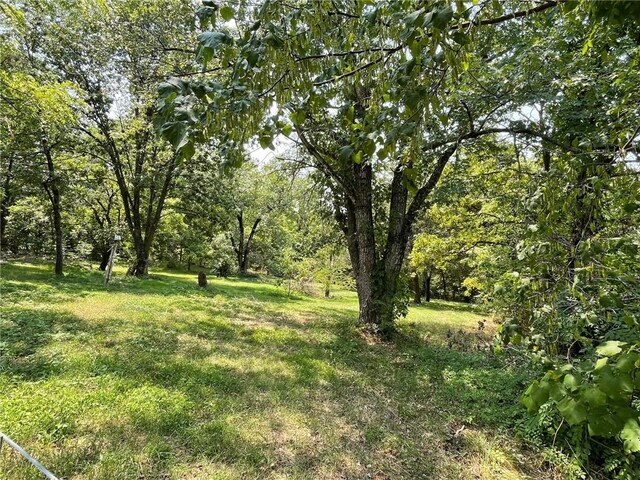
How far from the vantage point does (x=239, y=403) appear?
11.9 feet

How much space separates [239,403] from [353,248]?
4.30 m

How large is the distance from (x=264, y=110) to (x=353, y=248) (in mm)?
6115

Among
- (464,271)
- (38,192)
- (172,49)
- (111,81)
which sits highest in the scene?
(111,81)

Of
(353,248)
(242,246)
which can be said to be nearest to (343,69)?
(353,248)

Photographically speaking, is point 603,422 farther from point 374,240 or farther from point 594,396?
point 374,240

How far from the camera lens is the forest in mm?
1208

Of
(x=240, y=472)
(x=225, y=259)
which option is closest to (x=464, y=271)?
(x=225, y=259)

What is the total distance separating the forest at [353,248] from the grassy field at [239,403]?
27 millimetres

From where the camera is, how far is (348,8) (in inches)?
60.1

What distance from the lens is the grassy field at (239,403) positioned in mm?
2699

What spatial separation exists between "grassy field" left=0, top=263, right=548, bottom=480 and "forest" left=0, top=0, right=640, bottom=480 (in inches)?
1.1

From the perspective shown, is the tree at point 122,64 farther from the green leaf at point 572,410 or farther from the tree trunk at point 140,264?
the green leaf at point 572,410

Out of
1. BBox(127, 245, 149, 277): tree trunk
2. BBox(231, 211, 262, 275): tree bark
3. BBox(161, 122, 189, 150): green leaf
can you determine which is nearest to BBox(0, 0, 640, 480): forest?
BBox(161, 122, 189, 150): green leaf

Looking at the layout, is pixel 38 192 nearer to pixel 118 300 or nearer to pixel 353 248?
pixel 118 300
